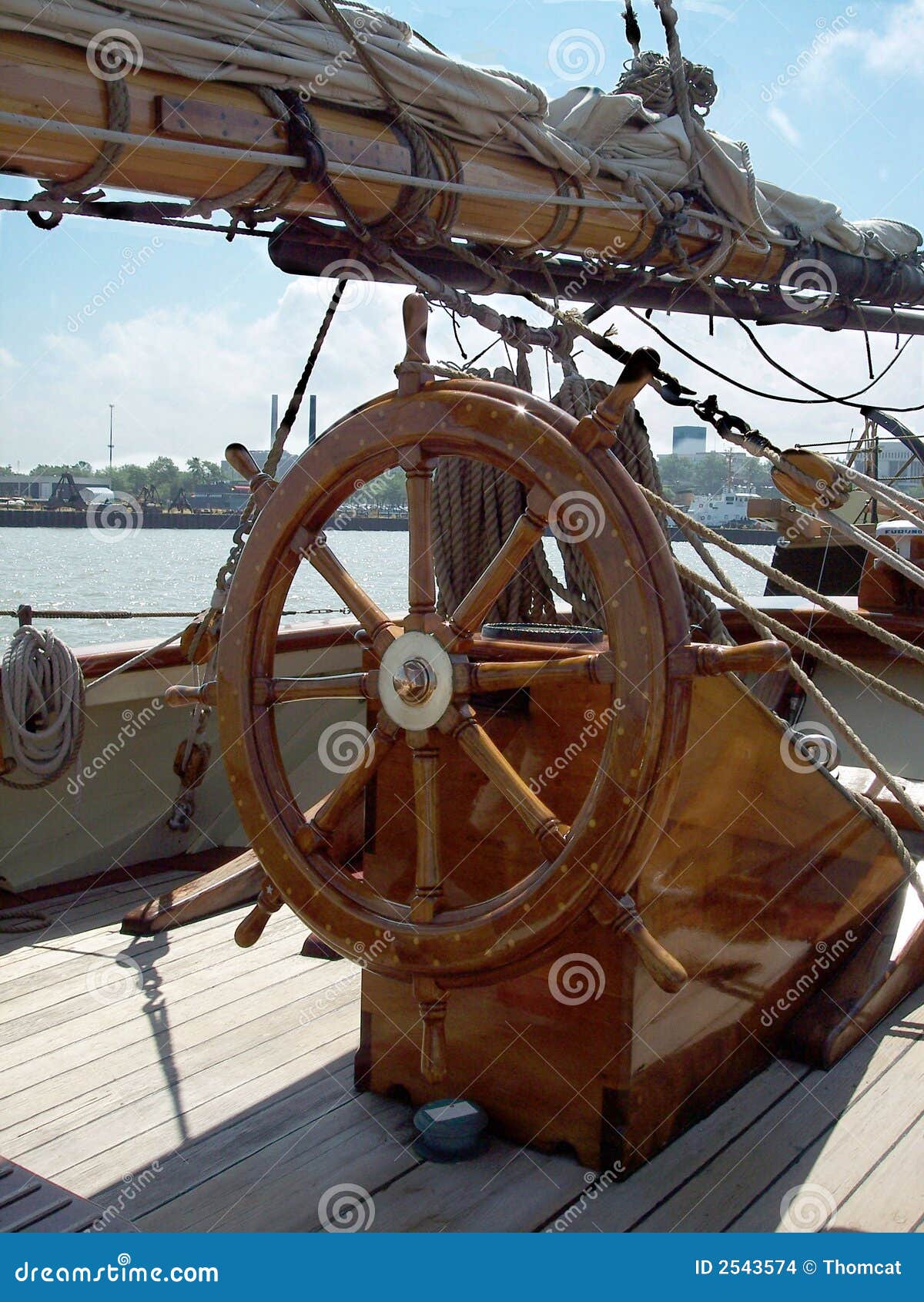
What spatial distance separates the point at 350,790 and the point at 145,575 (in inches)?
961

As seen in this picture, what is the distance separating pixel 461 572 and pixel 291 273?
2.07 feet

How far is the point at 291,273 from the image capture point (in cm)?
224

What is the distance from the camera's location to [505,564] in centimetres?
163

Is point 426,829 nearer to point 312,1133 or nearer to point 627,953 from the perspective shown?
point 627,953

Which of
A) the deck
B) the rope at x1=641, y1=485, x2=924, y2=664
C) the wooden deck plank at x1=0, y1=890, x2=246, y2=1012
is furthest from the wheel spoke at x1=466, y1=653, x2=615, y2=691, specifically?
the wooden deck plank at x1=0, y1=890, x2=246, y2=1012

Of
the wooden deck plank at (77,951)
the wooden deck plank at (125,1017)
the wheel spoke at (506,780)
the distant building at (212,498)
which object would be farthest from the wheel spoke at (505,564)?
the distant building at (212,498)

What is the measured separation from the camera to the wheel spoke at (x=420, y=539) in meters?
1.69

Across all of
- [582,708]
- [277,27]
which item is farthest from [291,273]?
[582,708]

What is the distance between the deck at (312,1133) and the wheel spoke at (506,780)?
1.62ft

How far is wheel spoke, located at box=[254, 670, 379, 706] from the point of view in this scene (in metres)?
1.76

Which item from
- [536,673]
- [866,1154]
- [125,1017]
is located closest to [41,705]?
[125,1017]

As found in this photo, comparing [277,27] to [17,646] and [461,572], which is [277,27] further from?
[17,646]

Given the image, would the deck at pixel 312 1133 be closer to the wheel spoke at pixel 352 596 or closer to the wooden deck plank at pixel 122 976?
the wooden deck plank at pixel 122 976

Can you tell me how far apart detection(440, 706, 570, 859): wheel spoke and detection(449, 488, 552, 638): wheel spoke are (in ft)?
0.39
